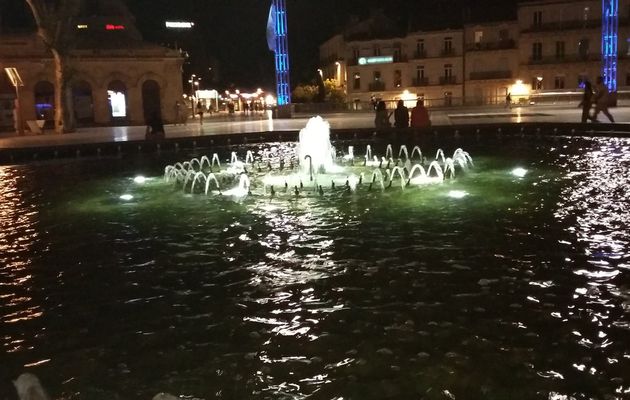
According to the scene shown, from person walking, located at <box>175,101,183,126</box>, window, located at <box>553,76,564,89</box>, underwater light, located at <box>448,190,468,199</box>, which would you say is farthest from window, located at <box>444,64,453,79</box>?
underwater light, located at <box>448,190,468,199</box>

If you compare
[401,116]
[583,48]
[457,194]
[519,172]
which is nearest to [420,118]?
[401,116]

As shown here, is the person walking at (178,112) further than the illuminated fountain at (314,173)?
Yes

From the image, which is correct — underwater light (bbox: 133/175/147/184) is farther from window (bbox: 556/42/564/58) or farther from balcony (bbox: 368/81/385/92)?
balcony (bbox: 368/81/385/92)

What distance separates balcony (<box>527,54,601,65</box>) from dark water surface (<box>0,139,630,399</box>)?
185 feet

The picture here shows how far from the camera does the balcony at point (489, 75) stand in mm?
69562

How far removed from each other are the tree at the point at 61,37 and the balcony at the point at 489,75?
4578 centimetres

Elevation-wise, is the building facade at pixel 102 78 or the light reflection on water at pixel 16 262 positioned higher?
the building facade at pixel 102 78

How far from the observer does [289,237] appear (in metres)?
10.5

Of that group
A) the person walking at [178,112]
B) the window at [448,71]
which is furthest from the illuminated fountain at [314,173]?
the window at [448,71]

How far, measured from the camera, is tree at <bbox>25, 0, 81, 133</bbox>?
3650 cm

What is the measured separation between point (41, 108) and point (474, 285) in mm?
46330

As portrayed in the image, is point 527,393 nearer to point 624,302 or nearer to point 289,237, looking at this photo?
point 624,302

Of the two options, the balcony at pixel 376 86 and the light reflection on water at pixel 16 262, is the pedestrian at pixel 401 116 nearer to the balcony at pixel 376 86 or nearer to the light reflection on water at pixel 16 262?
the light reflection on water at pixel 16 262

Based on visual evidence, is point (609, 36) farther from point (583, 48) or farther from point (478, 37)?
point (478, 37)
